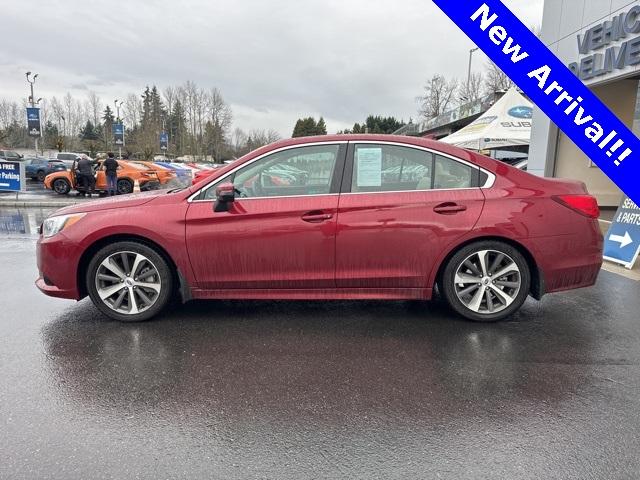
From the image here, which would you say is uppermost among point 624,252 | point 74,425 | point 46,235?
point 46,235

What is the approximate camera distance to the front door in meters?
4.03

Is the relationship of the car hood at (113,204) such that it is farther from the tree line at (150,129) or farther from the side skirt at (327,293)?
the tree line at (150,129)

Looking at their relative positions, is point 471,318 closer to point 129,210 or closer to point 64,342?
point 129,210

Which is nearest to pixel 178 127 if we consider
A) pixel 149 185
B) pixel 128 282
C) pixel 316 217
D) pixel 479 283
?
pixel 149 185

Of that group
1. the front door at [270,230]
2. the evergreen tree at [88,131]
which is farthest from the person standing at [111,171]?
the evergreen tree at [88,131]

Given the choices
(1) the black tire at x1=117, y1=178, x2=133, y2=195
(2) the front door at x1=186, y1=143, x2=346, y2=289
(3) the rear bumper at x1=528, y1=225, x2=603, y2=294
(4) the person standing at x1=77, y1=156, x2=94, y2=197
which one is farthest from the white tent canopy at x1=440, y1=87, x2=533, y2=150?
(4) the person standing at x1=77, y1=156, x2=94, y2=197

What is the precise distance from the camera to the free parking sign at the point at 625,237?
6.85 metres

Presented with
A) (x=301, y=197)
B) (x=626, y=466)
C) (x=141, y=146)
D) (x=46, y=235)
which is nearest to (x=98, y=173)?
(x=46, y=235)

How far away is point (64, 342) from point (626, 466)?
4033 millimetres

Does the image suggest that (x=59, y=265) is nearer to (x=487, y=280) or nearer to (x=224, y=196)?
(x=224, y=196)

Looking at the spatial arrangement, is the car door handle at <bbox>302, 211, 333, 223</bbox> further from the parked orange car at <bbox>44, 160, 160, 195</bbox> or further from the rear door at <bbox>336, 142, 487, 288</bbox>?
the parked orange car at <bbox>44, 160, 160, 195</bbox>

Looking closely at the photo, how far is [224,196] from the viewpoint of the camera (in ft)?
13.0

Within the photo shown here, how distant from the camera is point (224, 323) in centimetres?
430

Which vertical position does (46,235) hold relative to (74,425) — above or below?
above
